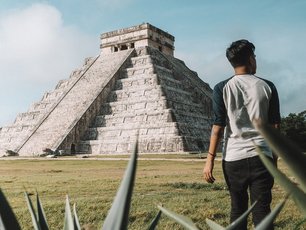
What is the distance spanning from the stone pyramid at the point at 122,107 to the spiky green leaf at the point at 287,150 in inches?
880

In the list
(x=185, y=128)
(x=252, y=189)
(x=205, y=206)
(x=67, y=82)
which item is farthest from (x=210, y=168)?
(x=67, y=82)

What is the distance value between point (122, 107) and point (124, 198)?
2633 centimetres

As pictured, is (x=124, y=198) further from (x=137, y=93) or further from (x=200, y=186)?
(x=137, y=93)

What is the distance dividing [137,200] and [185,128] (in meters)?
18.3

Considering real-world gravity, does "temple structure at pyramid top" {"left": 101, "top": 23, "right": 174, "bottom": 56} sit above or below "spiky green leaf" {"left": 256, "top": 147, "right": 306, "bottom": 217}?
above

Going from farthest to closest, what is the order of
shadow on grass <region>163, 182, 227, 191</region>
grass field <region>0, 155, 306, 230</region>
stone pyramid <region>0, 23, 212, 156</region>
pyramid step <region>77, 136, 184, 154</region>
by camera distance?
stone pyramid <region>0, 23, 212, 156</region>, pyramid step <region>77, 136, 184, 154</region>, shadow on grass <region>163, 182, 227, 191</region>, grass field <region>0, 155, 306, 230</region>

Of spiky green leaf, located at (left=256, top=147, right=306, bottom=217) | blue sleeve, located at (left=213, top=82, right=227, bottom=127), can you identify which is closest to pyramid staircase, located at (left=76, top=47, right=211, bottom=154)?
blue sleeve, located at (left=213, top=82, right=227, bottom=127)

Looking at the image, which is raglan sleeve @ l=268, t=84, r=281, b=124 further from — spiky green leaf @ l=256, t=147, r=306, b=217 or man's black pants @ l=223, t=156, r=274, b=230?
spiky green leaf @ l=256, t=147, r=306, b=217

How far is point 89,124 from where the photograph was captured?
1065 inches

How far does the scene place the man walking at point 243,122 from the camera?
3180mm

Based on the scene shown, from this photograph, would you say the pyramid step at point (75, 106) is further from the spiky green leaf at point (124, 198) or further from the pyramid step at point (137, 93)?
the spiky green leaf at point (124, 198)

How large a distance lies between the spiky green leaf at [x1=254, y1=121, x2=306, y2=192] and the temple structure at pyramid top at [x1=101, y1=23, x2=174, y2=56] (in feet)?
102

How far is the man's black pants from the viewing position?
3160 mm

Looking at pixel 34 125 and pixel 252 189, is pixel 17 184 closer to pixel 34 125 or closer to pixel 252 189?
pixel 252 189
